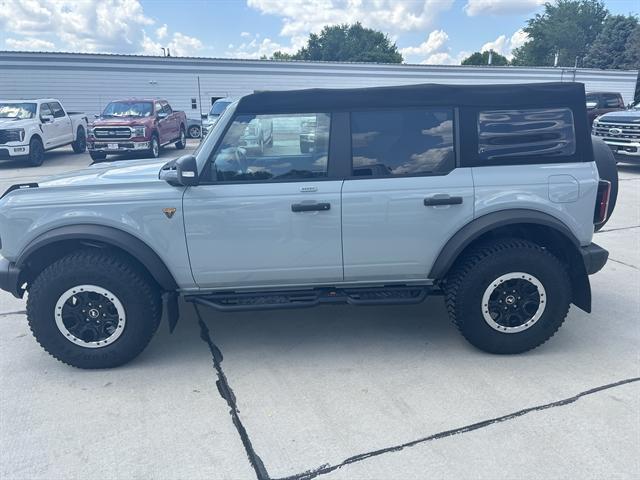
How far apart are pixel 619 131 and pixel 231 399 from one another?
12661 millimetres

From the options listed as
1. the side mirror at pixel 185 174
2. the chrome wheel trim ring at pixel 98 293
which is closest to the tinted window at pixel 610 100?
the side mirror at pixel 185 174

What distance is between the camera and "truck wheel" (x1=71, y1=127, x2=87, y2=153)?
18016 millimetres

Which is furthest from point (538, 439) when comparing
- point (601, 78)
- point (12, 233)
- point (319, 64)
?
point (601, 78)

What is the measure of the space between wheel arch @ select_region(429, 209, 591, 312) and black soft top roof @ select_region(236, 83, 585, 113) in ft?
2.62

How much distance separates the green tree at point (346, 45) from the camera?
7312cm

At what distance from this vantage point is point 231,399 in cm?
312

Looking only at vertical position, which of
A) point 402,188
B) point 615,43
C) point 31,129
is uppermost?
point 615,43

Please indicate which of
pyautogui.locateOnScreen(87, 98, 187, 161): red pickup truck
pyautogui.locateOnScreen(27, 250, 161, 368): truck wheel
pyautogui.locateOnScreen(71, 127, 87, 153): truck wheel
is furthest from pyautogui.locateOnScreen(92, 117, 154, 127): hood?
pyautogui.locateOnScreen(27, 250, 161, 368): truck wheel

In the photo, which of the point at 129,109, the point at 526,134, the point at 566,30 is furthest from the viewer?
the point at 566,30

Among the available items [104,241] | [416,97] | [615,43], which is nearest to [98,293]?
[104,241]

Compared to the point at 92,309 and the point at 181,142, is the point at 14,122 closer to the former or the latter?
the point at 181,142

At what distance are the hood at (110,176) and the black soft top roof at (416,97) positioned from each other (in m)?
0.95

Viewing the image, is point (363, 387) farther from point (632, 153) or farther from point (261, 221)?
point (632, 153)

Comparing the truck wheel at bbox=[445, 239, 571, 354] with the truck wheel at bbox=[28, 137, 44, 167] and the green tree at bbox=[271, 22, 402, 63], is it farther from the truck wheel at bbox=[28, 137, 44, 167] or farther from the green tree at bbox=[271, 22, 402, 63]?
the green tree at bbox=[271, 22, 402, 63]
